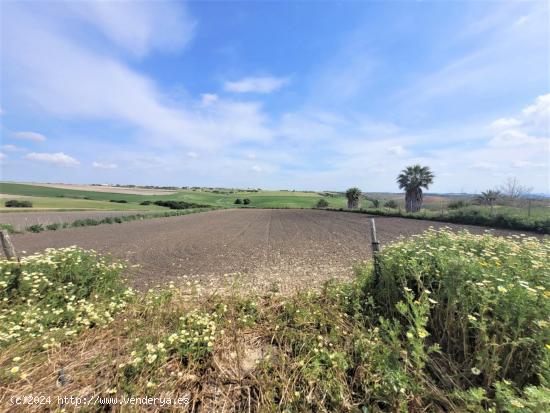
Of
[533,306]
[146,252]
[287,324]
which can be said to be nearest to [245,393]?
[287,324]

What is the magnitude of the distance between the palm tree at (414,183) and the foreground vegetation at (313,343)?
4092 centimetres

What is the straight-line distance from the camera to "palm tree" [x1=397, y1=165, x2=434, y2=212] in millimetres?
38875

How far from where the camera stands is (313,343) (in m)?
2.77

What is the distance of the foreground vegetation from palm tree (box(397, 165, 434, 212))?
40916 millimetres

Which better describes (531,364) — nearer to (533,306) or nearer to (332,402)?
(533,306)

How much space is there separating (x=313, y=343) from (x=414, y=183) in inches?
1709

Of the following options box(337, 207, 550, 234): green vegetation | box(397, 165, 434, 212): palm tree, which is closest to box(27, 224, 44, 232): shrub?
box(337, 207, 550, 234): green vegetation

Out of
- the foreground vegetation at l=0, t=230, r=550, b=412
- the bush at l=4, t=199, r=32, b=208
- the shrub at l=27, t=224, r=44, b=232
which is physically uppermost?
the foreground vegetation at l=0, t=230, r=550, b=412

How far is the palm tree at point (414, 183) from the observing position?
38.9 meters

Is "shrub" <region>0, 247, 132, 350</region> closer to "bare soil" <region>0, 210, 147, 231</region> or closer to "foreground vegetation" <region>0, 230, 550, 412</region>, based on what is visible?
"foreground vegetation" <region>0, 230, 550, 412</region>

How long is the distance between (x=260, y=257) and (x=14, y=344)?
294 inches

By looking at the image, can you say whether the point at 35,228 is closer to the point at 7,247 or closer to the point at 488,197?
the point at 7,247

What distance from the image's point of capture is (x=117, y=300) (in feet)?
12.4

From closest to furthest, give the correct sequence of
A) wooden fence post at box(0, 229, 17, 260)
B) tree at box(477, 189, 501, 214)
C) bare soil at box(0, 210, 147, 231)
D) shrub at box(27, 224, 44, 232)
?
wooden fence post at box(0, 229, 17, 260) < shrub at box(27, 224, 44, 232) < bare soil at box(0, 210, 147, 231) < tree at box(477, 189, 501, 214)
